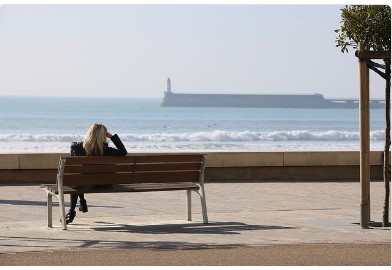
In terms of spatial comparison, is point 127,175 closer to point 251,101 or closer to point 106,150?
point 106,150

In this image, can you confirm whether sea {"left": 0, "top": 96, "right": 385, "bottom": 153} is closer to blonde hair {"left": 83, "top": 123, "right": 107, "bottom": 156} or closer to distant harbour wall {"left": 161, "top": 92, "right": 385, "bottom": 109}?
distant harbour wall {"left": 161, "top": 92, "right": 385, "bottom": 109}

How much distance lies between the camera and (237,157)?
17.7 m

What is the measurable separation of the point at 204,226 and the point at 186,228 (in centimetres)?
29

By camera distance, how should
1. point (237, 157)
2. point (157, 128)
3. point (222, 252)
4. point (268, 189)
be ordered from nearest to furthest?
point (222, 252) < point (268, 189) < point (237, 157) < point (157, 128)

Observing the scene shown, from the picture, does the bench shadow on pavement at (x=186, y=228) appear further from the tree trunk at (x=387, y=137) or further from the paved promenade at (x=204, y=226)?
the tree trunk at (x=387, y=137)

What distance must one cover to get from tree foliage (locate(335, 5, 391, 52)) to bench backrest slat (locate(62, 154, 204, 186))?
2104mm

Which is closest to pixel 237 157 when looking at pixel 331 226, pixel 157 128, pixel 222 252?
pixel 331 226

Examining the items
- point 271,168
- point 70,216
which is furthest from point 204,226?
point 271,168

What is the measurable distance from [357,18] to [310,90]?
370 ft

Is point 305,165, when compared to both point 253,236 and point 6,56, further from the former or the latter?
point 6,56

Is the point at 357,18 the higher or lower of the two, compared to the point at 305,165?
higher

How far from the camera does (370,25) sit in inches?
444

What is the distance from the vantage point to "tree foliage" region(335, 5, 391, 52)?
1125cm

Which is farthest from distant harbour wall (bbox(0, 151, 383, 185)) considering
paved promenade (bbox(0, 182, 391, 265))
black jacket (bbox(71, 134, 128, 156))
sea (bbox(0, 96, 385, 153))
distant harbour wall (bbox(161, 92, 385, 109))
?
distant harbour wall (bbox(161, 92, 385, 109))
